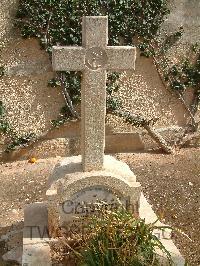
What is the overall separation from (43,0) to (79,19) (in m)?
0.64

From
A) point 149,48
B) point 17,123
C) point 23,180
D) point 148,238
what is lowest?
point 23,180

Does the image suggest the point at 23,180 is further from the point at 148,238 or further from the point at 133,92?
the point at 148,238

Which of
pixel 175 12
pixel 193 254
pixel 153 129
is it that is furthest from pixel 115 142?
pixel 193 254

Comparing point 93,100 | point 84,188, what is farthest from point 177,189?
point 93,100

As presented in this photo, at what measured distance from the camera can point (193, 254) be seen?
4707 millimetres

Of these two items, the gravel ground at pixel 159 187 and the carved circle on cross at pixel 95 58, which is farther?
the gravel ground at pixel 159 187

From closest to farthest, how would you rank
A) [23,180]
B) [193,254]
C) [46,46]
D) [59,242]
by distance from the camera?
1. [59,242]
2. [193,254]
3. [23,180]
4. [46,46]

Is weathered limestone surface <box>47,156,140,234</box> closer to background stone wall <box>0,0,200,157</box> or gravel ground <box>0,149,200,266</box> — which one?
gravel ground <box>0,149,200,266</box>

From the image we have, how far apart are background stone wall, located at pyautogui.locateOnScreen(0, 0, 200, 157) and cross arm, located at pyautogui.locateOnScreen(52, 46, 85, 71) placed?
2802 millimetres

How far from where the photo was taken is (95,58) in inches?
171

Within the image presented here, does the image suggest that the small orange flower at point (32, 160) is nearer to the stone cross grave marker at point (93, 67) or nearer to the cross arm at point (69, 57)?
the stone cross grave marker at point (93, 67)

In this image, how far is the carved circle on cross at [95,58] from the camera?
4.29 m

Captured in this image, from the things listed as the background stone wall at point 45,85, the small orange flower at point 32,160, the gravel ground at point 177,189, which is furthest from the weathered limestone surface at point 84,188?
the background stone wall at point 45,85

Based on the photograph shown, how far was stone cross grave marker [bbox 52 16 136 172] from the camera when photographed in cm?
423
